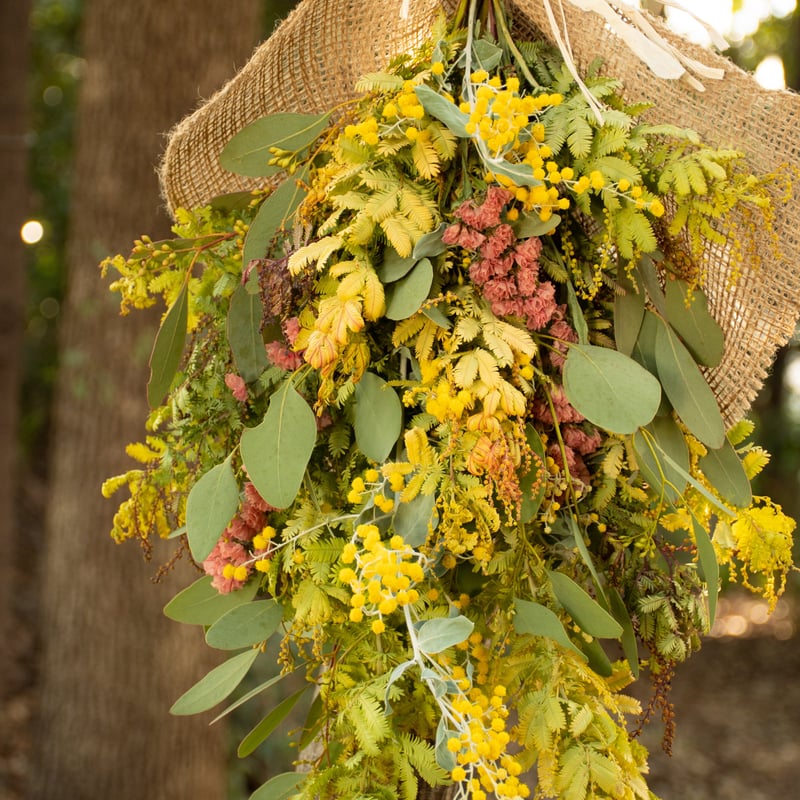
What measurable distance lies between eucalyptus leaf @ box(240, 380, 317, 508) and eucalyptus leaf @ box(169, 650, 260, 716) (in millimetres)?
176

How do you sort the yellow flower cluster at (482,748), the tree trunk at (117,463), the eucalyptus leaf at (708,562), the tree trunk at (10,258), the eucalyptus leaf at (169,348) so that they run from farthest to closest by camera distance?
the tree trunk at (10,258) → the tree trunk at (117,463) → the eucalyptus leaf at (169,348) → the eucalyptus leaf at (708,562) → the yellow flower cluster at (482,748)

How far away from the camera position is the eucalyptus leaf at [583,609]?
2.18 ft

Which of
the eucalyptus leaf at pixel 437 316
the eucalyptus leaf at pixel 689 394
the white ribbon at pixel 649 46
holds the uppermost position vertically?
the white ribbon at pixel 649 46

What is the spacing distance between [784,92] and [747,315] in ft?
0.59

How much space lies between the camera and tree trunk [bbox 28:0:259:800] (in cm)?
223

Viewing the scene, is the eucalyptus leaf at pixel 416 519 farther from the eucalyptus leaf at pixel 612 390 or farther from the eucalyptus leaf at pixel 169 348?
the eucalyptus leaf at pixel 169 348

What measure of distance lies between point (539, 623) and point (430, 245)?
30 centimetres

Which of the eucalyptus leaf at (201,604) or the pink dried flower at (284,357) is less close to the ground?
the pink dried flower at (284,357)

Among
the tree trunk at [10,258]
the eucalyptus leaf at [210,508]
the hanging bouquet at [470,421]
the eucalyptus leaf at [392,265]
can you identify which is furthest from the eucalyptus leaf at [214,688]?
the tree trunk at [10,258]

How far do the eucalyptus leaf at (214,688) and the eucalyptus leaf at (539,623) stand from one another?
0.77ft

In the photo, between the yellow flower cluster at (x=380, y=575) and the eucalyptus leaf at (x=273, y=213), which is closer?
the yellow flower cluster at (x=380, y=575)

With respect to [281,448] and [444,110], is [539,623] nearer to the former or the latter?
[281,448]

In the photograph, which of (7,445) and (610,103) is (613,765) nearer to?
(610,103)

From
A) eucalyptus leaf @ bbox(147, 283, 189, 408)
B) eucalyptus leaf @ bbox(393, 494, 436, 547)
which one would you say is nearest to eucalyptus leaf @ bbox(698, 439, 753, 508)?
eucalyptus leaf @ bbox(393, 494, 436, 547)
